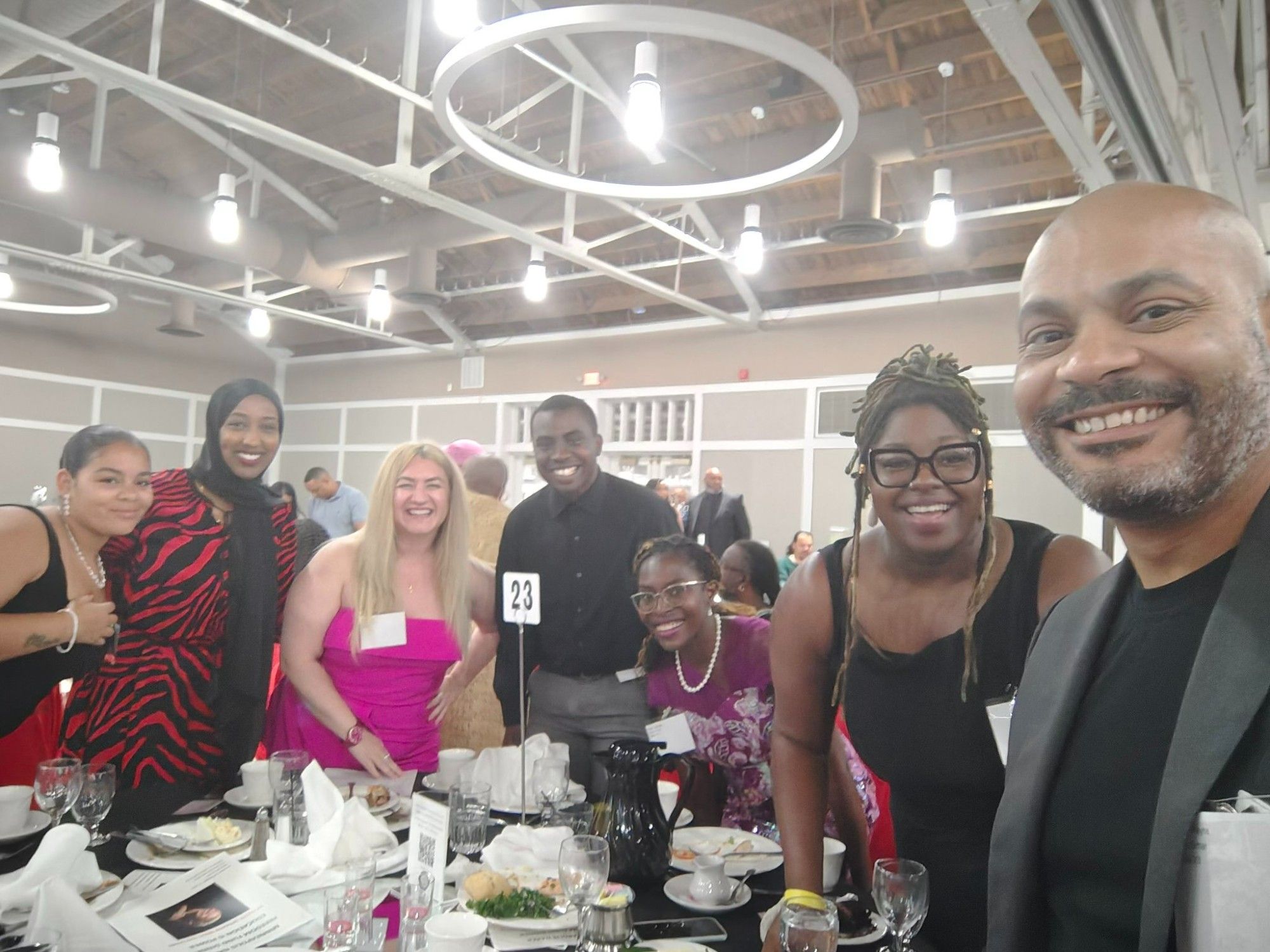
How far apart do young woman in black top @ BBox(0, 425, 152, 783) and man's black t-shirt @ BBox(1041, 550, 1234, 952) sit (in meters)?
2.24

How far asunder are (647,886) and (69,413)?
11.9 meters

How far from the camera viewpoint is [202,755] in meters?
2.36

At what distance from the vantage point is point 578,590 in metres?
2.73

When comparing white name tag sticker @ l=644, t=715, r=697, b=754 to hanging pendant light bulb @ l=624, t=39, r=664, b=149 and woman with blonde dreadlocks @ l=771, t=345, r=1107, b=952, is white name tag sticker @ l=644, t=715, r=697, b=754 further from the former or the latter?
hanging pendant light bulb @ l=624, t=39, r=664, b=149

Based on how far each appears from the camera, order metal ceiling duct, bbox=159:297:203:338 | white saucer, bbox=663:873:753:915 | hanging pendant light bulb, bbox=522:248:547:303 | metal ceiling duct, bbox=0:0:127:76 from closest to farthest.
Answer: white saucer, bbox=663:873:753:915, metal ceiling duct, bbox=0:0:127:76, hanging pendant light bulb, bbox=522:248:547:303, metal ceiling duct, bbox=159:297:203:338

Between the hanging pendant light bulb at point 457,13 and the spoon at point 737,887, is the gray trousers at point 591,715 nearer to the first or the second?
the spoon at point 737,887

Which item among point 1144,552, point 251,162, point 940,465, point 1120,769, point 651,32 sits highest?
point 251,162

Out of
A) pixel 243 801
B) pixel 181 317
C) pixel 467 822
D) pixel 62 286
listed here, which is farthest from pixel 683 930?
pixel 181 317

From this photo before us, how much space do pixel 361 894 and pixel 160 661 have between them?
1.34 metres

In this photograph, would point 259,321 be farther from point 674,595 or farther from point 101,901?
point 101,901

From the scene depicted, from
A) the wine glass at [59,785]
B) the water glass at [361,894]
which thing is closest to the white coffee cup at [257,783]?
the wine glass at [59,785]

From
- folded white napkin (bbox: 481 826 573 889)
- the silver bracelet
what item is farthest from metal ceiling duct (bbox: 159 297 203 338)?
folded white napkin (bbox: 481 826 573 889)

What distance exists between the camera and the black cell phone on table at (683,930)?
138cm

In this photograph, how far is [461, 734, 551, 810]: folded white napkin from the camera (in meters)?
1.96
